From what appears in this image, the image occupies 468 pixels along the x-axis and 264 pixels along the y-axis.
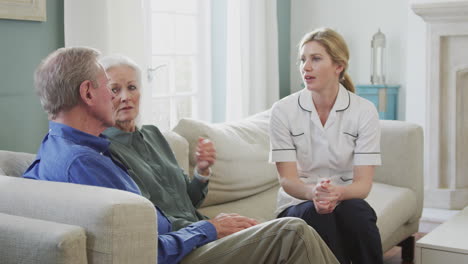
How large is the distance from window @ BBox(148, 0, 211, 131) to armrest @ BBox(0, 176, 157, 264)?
7.73ft

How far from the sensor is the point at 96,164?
6.14 feet

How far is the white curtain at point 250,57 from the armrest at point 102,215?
3.01 m

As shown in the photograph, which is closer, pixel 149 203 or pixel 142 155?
pixel 149 203

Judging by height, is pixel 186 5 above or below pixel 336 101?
above

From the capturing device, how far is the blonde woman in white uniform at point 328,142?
8.36 feet

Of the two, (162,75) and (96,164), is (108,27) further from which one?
(96,164)

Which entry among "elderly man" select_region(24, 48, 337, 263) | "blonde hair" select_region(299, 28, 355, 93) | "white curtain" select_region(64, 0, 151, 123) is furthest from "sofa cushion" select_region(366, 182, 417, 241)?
"white curtain" select_region(64, 0, 151, 123)

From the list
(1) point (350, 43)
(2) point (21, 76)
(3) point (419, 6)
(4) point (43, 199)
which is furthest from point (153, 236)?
(1) point (350, 43)

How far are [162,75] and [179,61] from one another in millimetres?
212

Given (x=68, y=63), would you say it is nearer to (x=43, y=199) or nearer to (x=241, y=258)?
(x=43, y=199)

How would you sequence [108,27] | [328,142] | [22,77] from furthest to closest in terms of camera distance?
1. [108,27]
2. [22,77]
3. [328,142]

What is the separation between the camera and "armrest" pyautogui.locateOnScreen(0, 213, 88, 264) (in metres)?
1.58

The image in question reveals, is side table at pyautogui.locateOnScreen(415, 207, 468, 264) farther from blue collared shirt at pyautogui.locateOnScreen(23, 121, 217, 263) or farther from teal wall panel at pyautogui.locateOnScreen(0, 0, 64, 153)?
teal wall panel at pyautogui.locateOnScreen(0, 0, 64, 153)

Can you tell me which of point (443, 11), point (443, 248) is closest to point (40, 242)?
point (443, 248)
